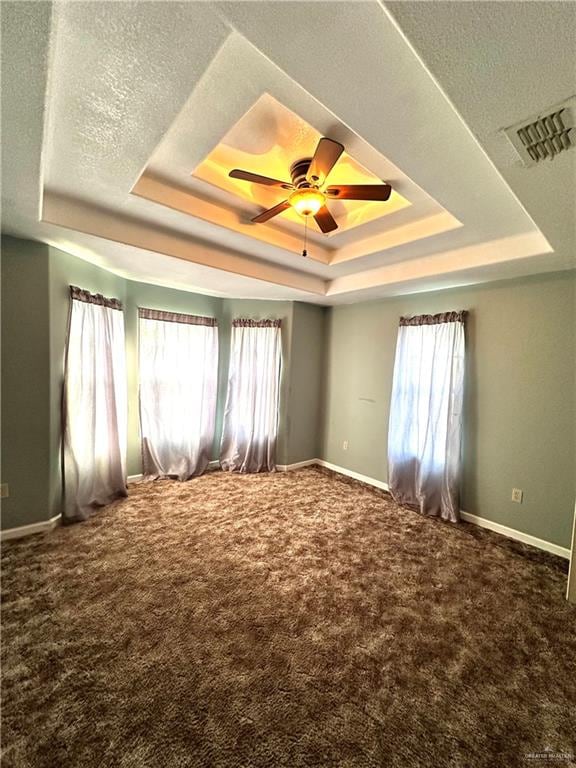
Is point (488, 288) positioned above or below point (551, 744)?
above

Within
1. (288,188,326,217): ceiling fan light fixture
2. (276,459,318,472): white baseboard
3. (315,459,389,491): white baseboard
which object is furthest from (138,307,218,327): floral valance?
(315,459,389,491): white baseboard

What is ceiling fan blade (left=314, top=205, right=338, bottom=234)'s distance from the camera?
1956 mm

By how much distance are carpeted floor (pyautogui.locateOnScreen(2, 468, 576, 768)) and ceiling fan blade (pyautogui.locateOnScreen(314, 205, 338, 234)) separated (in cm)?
248

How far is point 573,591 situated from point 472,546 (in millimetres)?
656

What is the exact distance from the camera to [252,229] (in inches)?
95.8

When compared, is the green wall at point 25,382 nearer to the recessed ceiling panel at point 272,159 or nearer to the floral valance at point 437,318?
the recessed ceiling panel at point 272,159

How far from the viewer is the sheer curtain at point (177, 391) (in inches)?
139

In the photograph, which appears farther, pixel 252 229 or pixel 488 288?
pixel 488 288

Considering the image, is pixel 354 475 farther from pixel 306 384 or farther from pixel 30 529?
pixel 30 529

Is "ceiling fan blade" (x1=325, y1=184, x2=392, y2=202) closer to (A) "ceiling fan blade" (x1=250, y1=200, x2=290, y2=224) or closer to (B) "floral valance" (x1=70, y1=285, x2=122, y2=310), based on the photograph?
(A) "ceiling fan blade" (x1=250, y1=200, x2=290, y2=224)

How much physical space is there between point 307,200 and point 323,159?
0.28 metres

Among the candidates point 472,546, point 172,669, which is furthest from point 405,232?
point 172,669

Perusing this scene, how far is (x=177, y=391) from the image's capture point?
12.1 feet

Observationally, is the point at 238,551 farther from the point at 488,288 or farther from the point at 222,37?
the point at 488,288
